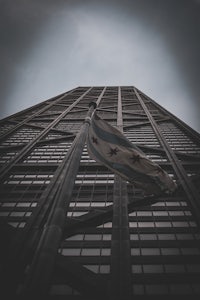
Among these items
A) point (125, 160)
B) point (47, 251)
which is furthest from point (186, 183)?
point (47, 251)

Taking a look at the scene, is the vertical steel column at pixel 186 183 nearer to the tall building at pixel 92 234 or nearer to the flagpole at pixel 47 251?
the tall building at pixel 92 234

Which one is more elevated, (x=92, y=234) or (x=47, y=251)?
(x=47, y=251)

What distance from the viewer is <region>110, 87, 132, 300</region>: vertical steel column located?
5523mm

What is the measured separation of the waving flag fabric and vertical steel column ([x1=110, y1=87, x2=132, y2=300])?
1.39m

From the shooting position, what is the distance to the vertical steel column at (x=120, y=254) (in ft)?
18.1

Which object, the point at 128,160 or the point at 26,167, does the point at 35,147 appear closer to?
the point at 26,167

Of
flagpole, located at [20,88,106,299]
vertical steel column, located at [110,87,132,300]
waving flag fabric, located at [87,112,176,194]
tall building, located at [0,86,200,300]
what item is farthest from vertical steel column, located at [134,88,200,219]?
flagpole, located at [20,88,106,299]

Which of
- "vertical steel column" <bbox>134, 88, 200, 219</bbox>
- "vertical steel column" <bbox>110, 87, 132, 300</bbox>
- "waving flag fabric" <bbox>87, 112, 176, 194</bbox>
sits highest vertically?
"waving flag fabric" <bbox>87, 112, 176, 194</bbox>

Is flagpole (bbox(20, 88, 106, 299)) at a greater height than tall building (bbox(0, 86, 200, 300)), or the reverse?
flagpole (bbox(20, 88, 106, 299))

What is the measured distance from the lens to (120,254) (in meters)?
6.68

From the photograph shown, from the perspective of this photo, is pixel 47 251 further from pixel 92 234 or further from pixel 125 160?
pixel 125 160

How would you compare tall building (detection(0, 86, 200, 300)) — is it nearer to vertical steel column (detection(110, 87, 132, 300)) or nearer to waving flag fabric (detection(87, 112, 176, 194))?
vertical steel column (detection(110, 87, 132, 300))

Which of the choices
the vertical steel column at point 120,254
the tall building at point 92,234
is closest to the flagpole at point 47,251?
the tall building at point 92,234

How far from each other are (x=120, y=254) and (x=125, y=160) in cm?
285
